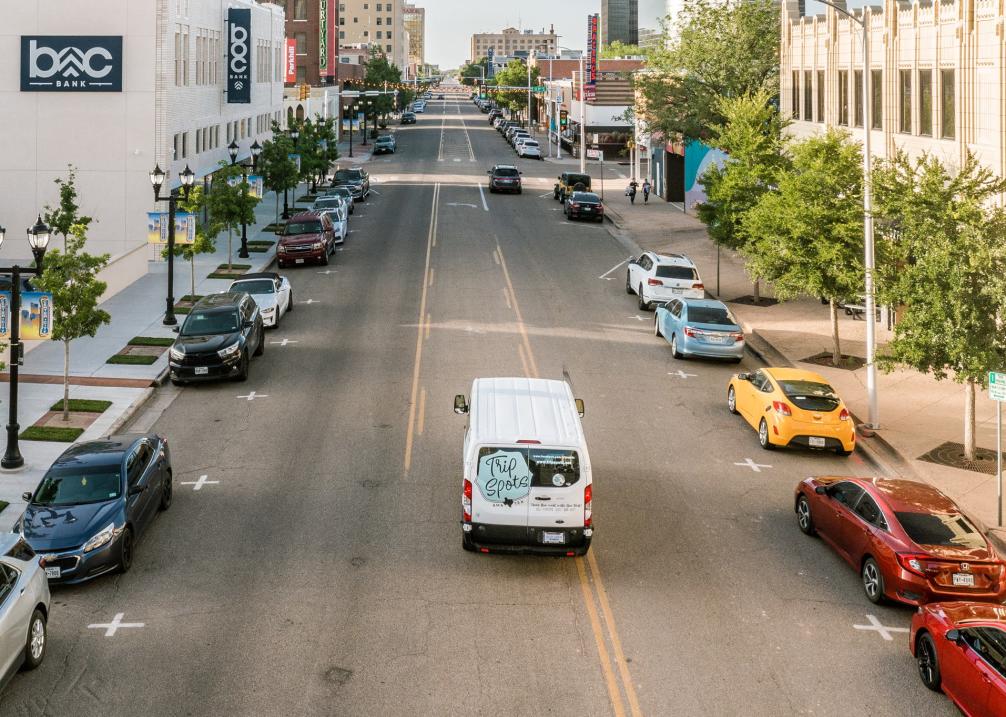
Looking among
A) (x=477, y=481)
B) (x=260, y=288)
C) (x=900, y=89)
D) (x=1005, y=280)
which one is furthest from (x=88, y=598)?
(x=900, y=89)

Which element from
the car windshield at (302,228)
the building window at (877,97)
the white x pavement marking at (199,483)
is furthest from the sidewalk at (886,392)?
the car windshield at (302,228)

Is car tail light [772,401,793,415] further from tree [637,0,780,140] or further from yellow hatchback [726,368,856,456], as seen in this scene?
tree [637,0,780,140]

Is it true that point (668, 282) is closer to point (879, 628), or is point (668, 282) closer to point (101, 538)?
point (879, 628)

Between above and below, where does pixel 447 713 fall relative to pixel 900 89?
below

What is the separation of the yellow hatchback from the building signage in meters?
42.5

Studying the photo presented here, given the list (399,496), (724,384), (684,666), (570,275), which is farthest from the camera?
(570,275)

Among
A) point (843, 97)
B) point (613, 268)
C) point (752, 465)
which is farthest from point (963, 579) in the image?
point (613, 268)

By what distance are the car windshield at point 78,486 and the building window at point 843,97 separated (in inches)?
1185

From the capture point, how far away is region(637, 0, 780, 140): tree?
Answer: 172 feet

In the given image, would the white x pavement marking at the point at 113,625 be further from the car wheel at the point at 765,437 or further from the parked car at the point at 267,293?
the parked car at the point at 267,293

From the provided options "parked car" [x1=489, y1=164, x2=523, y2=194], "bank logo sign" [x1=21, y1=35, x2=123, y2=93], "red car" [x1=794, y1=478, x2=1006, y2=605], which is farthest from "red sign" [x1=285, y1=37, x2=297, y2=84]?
"red car" [x1=794, y1=478, x2=1006, y2=605]

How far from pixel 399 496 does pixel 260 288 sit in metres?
15.5

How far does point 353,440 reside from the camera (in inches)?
883

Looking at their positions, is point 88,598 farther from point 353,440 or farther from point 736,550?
point 736,550
